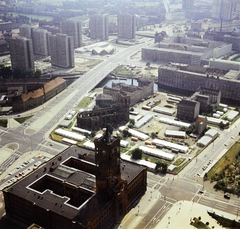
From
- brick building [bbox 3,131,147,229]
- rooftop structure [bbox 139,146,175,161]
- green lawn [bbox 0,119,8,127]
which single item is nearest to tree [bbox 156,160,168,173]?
rooftop structure [bbox 139,146,175,161]

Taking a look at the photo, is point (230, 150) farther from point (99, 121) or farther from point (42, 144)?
Result: point (42, 144)

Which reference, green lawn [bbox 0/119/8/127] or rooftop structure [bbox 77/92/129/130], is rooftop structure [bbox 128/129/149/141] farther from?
green lawn [bbox 0/119/8/127]

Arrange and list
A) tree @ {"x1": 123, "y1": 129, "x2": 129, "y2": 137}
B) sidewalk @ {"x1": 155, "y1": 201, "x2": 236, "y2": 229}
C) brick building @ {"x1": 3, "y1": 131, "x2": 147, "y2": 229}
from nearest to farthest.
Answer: brick building @ {"x1": 3, "y1": 131, "x2": 147, "y2": 229}, sidewalk @ {"x1": 155, "y1": 201, "x2": 236, "y2": 229}, tree @ {"x1": 123, "y1": 129, "x2": 129, "y2": 137}

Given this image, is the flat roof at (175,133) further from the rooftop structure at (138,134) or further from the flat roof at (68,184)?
the flat roof at (68,184)

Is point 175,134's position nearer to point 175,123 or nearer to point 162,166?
point 175,123

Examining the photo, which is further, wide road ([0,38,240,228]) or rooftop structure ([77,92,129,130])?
rooftop structure ([77,92,129,130])

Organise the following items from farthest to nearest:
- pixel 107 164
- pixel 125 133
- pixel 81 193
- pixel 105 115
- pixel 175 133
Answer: pixel 105 115, pixel 175 133, pixel 125 133, pixel 81 193, pixel 107 164

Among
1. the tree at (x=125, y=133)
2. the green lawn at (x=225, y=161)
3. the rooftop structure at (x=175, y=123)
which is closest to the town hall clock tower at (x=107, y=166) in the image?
the green lawn at (x=225, y=161)

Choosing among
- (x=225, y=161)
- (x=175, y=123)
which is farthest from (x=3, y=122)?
(x=225, y=161)

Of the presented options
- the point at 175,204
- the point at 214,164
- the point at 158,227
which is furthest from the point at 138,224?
the point at 214,164

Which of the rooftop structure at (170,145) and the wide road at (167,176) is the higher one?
the rooftop structure at (170,145)

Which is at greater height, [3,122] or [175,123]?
[175,123]
